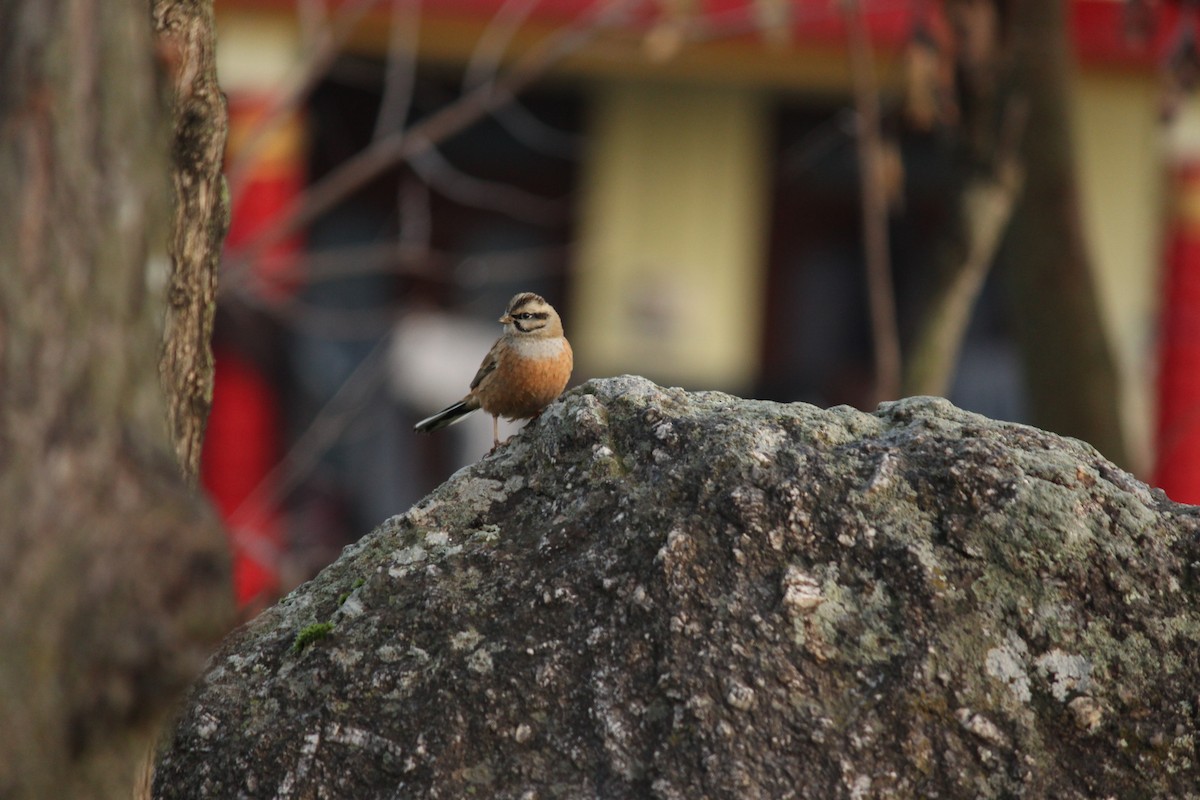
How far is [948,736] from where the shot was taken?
254cm

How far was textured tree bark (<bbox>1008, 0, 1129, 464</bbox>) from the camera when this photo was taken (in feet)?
20.3

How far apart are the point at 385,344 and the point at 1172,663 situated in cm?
771

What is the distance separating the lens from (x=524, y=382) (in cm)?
382

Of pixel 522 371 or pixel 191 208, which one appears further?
pixel 522 371

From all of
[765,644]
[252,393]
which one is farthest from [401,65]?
[765,644]

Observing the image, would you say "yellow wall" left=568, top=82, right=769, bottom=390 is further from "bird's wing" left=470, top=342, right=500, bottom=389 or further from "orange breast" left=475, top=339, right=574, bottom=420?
"orange breast" left=475, top=339, right=574, bottom=420

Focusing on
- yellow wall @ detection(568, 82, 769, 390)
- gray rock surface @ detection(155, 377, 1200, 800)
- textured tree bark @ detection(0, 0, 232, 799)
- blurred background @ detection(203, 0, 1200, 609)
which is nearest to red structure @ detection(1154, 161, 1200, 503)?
blurred background @ detection(203, 0, 1200, 609)

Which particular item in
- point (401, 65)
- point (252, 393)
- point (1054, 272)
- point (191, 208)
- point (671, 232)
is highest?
point (401, 65)

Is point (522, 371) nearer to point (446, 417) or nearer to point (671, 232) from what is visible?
point (446, 417)

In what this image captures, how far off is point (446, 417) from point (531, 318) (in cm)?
33

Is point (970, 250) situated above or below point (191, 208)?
Answer: below

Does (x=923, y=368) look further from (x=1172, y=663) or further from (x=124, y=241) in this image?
(x=124, y=241)

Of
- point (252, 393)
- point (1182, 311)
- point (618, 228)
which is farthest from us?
point (618, 228)

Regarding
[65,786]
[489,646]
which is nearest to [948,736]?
[489,646]
